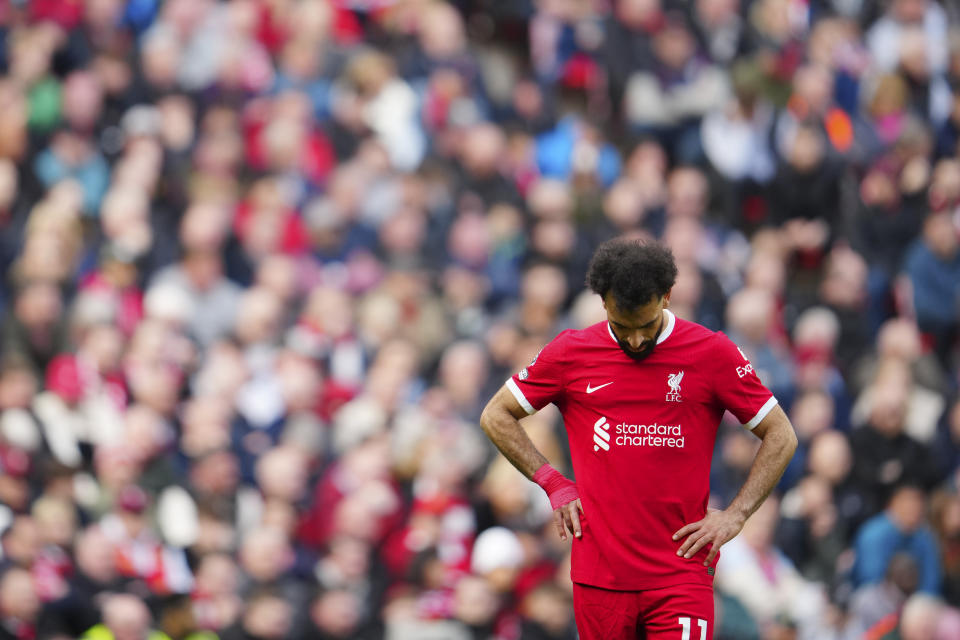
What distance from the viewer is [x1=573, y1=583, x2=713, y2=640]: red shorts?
6758 millimetres

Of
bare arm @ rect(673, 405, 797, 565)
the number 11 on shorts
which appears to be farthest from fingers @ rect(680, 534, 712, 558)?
the number 11 on shorts

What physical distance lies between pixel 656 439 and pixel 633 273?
29.7 inches

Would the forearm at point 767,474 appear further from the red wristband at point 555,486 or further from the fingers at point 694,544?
the red wristband at point 555,486

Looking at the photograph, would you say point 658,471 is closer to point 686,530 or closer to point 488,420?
point 686,530

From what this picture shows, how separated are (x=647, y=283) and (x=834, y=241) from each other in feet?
20.9

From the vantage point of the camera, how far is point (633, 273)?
255 inches

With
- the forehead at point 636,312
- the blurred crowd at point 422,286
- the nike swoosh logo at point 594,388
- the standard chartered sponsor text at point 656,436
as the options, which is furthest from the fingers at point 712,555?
the blurred crowd at point 422,286

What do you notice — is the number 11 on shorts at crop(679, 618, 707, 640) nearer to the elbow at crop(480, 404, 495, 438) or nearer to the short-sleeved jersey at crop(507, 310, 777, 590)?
the short-sleeved jersey at crop(507, 310, 777, 590)

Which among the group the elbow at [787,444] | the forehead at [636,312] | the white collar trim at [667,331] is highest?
the forehead at [636,312]

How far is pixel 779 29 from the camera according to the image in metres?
13.8

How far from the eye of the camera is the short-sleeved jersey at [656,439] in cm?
678

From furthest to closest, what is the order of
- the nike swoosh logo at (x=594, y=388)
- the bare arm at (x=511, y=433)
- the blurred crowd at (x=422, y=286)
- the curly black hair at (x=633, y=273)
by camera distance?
the blurred crowd at (x=422, y=286), the bare arm at (x=511, y=433), the nike swoosh logo at (x=594, y=388), the curly black hair at (x=633, y=273)

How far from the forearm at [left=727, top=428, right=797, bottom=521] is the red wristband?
664 millimetres

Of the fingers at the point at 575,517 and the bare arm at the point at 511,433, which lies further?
the bare arm at the point at 511,433
